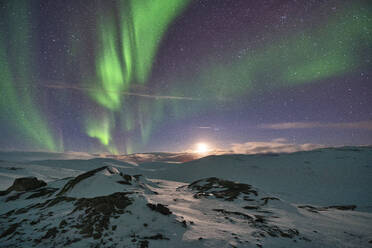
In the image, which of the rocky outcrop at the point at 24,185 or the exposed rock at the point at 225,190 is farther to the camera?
the exposed rock at the point at 225,190

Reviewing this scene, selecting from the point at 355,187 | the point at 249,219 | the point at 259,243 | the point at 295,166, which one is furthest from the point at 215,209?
the point at 295,166

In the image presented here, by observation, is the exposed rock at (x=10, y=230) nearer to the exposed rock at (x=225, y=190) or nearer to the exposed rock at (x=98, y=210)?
the exposed rock at (x=98, y=210)

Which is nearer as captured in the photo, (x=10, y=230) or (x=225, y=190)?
(x=10, y=230)

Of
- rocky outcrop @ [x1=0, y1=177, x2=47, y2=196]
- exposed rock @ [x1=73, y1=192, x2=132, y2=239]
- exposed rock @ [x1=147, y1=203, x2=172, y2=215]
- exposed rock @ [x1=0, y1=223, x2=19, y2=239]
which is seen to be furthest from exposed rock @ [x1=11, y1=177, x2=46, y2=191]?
exposed rock @ [x1=147, y1=203, x2=172, y2=215]

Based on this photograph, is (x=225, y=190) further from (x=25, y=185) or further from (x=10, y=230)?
(x=25, y=185)

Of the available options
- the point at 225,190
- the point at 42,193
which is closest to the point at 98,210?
the point at 42,193

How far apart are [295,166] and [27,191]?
9848cm

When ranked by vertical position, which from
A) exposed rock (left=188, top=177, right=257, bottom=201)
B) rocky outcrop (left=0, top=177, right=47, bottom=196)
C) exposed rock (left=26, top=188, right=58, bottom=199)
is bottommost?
exposed rock (left=188, top=177, right=257, bottom=201)

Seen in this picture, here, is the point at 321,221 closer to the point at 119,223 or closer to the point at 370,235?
the point at 370,235

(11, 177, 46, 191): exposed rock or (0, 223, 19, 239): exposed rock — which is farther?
(11, 177, 46, 191): exposed rock

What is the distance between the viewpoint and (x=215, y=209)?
62.5 ft

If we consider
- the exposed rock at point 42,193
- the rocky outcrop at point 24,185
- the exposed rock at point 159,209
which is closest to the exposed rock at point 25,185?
the rocky outcrop at point 24,185

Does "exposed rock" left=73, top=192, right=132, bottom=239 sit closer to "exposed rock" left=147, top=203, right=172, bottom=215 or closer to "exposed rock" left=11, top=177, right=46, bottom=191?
"exposed rock" left=147, top=203, right=172, bottom=215

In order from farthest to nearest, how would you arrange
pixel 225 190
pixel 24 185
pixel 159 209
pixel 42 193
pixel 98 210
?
pixel 225 190, pixel 24 185, pixel 42 193, pixel 159 209, pixel 98 210
